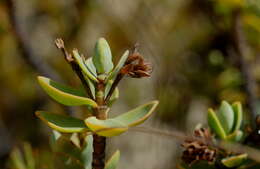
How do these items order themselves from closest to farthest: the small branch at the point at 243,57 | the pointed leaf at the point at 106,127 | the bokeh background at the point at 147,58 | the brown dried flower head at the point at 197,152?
the pointed leaf at the point at 106,127 → the brown dried flower head at the point at 197,152 → the small branch at the point at 243,57 → the bokeh background at the point at 147,58

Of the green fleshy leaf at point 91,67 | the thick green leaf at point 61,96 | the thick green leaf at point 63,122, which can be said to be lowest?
the thick green leaf at point 63,122

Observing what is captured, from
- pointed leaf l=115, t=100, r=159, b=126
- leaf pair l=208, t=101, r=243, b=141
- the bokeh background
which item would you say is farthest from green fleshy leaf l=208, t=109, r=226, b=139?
the bokeh background

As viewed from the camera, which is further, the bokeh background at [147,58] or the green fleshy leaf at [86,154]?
the bokeh background at [147,58]

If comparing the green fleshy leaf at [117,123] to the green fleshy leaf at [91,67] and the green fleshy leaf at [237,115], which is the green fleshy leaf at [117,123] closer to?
the green fleshy leaf at [91,67]

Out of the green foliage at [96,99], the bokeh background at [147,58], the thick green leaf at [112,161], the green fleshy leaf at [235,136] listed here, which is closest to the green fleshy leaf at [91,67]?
the green foliage at [96,99]

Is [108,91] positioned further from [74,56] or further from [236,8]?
[236,8]

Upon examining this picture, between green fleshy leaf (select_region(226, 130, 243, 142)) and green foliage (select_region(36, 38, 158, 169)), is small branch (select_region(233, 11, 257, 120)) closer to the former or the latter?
green fleshy leaf (select_region(226, 130, 243, 142))

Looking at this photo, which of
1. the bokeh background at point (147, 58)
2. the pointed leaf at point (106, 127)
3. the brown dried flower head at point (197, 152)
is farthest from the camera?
the bokeh background at point (147, 58)

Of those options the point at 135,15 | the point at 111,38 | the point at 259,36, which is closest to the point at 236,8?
the point at 259,36
